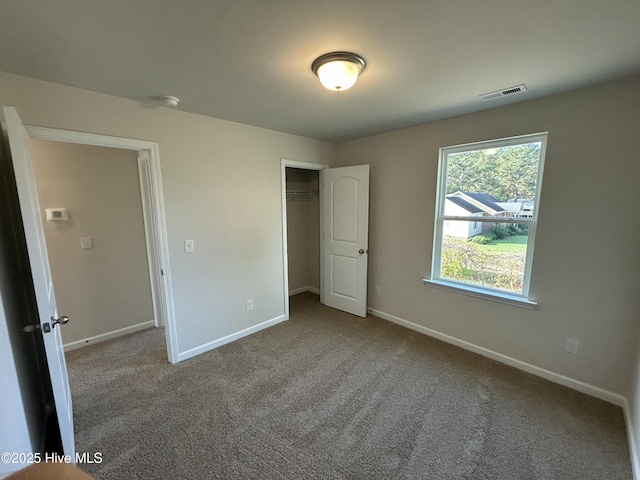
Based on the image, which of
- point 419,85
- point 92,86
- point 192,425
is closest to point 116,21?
point 92,86

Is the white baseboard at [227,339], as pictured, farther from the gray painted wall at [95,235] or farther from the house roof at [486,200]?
the house roof at [486,200]

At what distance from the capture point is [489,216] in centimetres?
255

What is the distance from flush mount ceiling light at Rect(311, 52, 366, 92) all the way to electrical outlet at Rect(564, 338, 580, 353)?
2664mm

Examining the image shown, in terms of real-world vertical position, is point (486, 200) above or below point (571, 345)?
above

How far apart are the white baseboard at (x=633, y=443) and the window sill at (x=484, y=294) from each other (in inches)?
33.1

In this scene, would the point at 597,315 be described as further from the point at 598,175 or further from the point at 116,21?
the point at 116,21

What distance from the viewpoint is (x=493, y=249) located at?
258cm

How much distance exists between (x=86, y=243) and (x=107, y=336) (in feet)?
3.54

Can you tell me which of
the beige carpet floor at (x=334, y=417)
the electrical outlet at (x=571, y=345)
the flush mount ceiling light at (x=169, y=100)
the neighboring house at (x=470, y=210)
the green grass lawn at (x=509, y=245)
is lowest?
the beige carpet floor at (x=334, y=417)

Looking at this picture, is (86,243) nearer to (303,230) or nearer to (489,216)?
(303,230)

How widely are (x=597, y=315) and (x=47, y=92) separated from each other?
433 centimetres

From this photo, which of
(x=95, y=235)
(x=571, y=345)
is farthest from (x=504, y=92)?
(x=95, y=235)

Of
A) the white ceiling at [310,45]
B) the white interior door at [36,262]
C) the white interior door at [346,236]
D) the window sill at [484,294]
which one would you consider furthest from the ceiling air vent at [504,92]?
the white interior door at [36,262]

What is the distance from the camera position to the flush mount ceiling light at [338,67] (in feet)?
4.93
